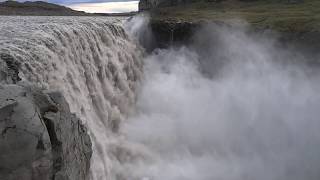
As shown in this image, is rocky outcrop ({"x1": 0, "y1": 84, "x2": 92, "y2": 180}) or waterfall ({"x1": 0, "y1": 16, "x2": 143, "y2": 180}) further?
waterfall ({"x1": 0, "y1": 16, "x2": 143, "y2": 180})

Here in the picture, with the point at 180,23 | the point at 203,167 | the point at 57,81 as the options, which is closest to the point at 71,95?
the point at 57,81

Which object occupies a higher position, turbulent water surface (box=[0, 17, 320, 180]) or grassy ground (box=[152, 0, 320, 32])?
grassy ground (box=[152, 0, 320, 32])

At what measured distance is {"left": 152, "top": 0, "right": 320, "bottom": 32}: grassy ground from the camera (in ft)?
114

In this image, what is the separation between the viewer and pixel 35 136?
9250 mm

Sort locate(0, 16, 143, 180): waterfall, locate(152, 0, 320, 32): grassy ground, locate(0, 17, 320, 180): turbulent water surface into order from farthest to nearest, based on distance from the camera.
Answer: locate(152, 0, 320, 32): grassy ground
locate(0, 17, 320, 180): turbulent water surface
locate(0, 16, 143, 180): waterfall

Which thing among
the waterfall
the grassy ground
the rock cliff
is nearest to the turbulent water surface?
the waterfall

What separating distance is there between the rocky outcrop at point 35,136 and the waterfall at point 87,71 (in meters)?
3.82

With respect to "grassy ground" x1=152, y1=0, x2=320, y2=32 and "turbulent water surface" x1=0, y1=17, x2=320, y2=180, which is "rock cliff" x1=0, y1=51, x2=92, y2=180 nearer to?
"turbulent water surface" x1=0, y1=17, x2=320, y2=180

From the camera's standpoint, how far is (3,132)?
29.1 ft

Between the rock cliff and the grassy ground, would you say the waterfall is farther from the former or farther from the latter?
the grassy ground

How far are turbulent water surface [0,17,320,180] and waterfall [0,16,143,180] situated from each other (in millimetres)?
61

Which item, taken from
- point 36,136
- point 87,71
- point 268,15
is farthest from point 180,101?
point 36,136

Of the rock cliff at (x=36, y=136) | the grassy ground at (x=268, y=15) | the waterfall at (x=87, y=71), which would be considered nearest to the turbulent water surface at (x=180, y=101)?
the waterfall at (x=87, y=71)

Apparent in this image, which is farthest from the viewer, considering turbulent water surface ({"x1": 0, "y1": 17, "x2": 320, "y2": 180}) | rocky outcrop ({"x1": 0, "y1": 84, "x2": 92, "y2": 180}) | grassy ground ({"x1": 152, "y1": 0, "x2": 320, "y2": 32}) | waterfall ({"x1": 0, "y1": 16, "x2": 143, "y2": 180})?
grassy ground ({"x1": 152, "y1": 0, "x2": 320, "y2": 32})
